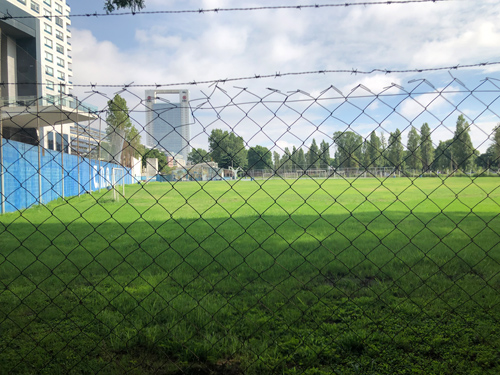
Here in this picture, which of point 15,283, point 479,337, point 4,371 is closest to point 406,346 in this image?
point 479,337

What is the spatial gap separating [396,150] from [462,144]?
1.85 feet

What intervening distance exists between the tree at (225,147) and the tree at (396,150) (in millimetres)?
1050

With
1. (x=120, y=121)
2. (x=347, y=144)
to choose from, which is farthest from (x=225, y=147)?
(x=120, y=121)

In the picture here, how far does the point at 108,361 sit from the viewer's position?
2.14 metres

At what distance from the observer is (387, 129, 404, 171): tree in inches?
86.9

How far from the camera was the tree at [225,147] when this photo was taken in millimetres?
2023

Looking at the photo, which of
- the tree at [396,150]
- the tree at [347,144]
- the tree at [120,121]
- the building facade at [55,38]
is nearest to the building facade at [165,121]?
the tree at [120,121]

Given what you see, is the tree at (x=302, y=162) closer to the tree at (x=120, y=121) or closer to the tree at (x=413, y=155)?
the tree at (x=413, y=155)

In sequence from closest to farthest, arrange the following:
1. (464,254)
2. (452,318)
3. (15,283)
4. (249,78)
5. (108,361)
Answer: (108,361) < (249,78) < (452,318) < (15,283) < (464,254)

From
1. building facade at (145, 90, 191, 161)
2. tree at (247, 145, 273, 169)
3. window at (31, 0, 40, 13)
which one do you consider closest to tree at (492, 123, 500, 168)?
tree at (247, 145, 273, 169)

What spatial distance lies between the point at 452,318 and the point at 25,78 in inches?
873

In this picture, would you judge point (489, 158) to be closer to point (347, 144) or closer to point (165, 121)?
point (347, 144)

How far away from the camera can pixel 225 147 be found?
2143mm

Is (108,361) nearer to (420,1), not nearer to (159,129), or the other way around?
(159,129)
